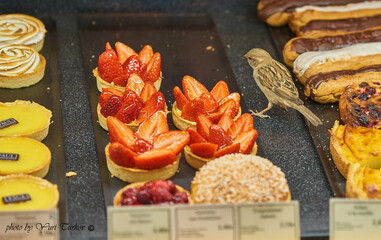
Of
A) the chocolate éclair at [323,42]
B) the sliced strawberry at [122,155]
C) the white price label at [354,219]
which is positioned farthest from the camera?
the chocolate éclair at [323,42]

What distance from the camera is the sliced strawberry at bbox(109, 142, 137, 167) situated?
10.3 ft

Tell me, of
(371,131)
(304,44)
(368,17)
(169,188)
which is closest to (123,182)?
(169,188)

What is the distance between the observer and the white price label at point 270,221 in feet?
8.45

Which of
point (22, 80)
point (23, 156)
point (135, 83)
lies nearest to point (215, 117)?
point (135, 83)

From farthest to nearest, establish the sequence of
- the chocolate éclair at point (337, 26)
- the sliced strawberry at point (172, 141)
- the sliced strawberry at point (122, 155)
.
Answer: the chocolate éclair at point (337, 26) → the sliced strawberry at point (172, 141) → the sliced strawberry at point (122, 155)

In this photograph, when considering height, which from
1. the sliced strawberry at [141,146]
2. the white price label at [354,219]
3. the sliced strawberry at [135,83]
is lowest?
the white price label at [354,219]

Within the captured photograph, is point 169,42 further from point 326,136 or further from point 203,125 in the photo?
point 326,136

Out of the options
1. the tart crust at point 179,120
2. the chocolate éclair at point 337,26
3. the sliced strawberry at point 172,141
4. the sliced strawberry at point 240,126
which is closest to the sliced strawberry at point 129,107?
the tart crust at point 179,120

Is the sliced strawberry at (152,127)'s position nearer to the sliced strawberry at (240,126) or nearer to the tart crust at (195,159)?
the tart crust at (195,159)

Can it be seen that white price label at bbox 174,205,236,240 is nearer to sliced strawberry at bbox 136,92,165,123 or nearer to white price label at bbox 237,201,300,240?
white price label at bbox 237,201,300,240

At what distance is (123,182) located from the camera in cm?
326

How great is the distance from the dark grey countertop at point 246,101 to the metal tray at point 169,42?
0.07 m

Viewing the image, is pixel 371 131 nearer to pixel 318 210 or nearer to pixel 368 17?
pixel 318 210

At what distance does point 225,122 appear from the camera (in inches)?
136
